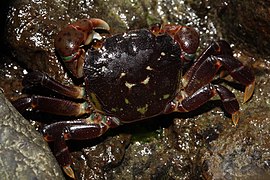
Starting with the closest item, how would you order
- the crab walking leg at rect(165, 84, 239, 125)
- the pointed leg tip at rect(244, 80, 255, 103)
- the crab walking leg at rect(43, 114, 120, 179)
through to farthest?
1. the crab walking leg at rect(43, 114, 120, 179)
2. the crab walking leg at rect(165, 84, 239, 125)
3. the pointed leg tip at rect(244, 80, 255, 103)

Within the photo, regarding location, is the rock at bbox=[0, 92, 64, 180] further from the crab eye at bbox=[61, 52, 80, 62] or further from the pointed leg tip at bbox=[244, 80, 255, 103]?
the pointed leg tip at bbox=[244, 80, 255, 103]

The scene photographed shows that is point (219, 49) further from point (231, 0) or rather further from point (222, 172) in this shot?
point (222, 172)

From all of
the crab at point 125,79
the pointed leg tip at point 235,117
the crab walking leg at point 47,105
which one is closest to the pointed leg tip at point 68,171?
the crab at point 125,79

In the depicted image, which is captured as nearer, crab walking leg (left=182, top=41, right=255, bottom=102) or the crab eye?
the crab eye

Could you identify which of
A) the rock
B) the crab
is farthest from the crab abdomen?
the rock

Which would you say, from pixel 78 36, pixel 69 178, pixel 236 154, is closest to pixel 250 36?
pixel 236 154

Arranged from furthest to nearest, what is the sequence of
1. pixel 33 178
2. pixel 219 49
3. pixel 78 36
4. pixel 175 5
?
1. pixel 175 5
2. pixel 219 49
3. pixel 78 36
4. pixel 33 178

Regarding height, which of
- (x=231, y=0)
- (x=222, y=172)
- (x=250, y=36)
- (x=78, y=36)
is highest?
(x=78, y=36)

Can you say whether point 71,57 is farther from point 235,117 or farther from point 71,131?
point 235,117
